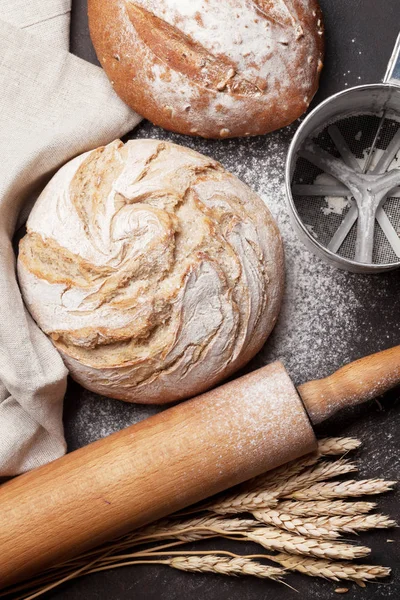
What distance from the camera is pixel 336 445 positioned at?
154 cm

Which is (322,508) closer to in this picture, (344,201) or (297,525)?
(297,525)

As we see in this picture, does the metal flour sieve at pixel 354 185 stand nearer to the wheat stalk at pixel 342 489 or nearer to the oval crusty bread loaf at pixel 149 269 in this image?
the oval crusty bread loaf at pixel 149 269

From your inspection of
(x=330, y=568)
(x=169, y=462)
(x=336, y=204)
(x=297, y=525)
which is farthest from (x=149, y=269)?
(x=330, y=568)

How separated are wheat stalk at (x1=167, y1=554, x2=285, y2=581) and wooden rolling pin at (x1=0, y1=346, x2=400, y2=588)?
0.69 feet

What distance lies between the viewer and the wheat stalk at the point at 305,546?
1.45 meters

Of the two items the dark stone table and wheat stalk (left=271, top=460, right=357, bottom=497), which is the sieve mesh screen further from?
wheat stalk (left=271, top=460, right=357, bottom=497)

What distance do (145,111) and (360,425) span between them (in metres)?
0.94

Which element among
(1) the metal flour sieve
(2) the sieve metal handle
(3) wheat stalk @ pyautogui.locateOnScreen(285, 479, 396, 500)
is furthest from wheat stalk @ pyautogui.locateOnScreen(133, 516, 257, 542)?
(2) the sieve metal handle

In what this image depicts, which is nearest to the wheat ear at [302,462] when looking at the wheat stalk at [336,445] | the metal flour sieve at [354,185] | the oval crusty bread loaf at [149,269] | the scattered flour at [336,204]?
the wheat stalk at [336,445]

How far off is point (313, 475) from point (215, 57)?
39.0 inches

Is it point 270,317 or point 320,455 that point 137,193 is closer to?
point 270,317

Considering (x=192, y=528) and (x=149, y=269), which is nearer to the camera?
(x=149, y=269)

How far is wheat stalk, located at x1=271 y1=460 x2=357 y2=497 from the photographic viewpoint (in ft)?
5.00

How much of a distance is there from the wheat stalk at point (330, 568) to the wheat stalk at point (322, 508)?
11 centimetres
